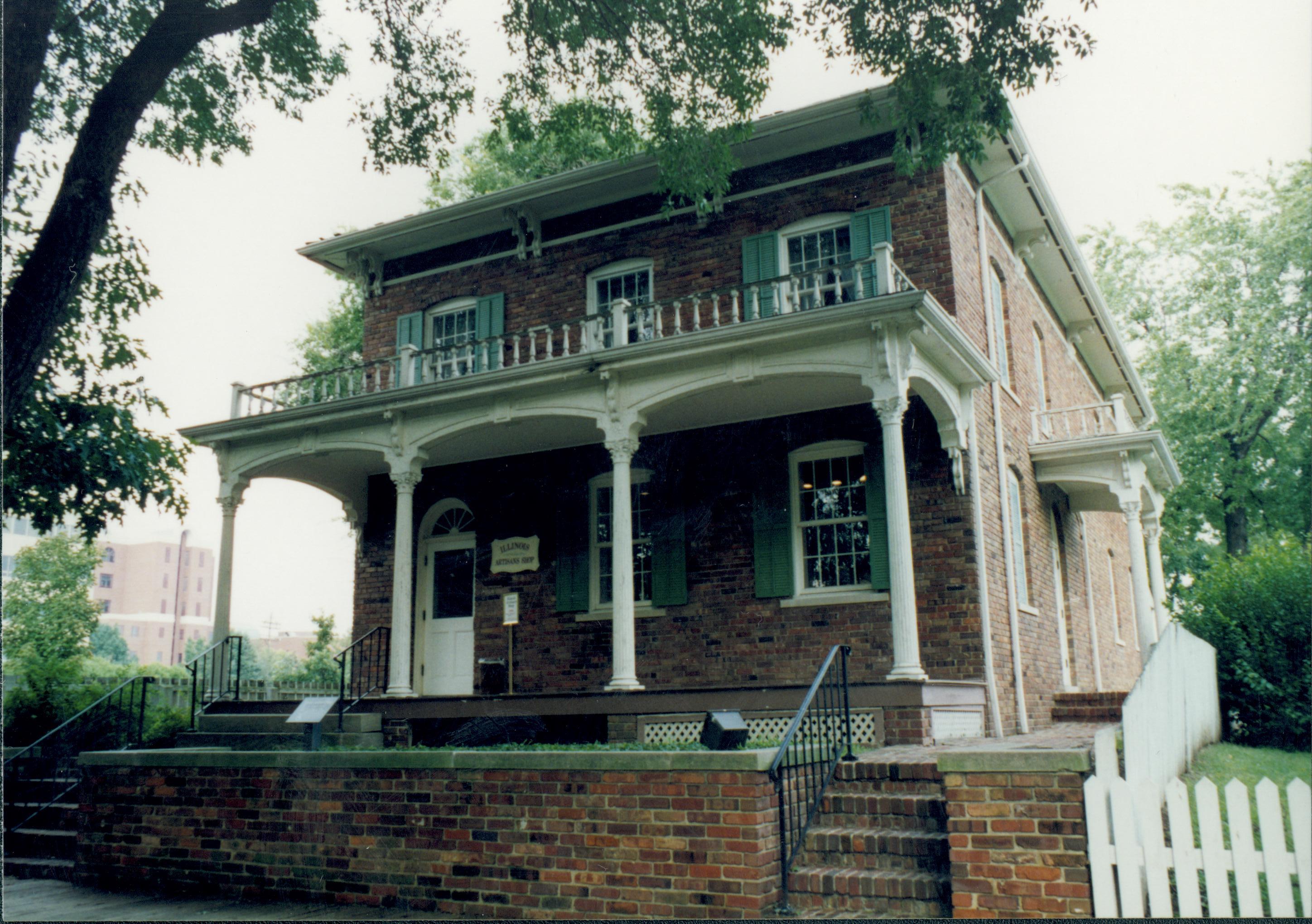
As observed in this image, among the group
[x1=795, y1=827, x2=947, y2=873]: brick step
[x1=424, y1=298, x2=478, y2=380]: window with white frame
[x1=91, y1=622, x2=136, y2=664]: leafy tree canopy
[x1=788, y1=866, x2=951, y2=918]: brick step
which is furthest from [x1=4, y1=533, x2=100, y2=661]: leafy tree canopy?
[x1=788, y1=866, x2=951, y2=918]: brick step

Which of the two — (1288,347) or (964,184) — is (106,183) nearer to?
(964,184)

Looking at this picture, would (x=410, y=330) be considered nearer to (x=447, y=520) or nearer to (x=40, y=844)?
(x=447, y=520)

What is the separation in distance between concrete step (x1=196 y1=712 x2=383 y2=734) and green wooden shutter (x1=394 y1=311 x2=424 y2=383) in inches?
240

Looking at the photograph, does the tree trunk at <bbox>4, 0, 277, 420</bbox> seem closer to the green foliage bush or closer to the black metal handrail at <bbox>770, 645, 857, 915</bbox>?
the black metal handrail at <bbox>770, 645, 857, 915</bbox>

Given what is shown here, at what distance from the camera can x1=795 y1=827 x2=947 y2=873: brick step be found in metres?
6.27

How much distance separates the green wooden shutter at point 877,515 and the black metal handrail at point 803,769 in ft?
11.9

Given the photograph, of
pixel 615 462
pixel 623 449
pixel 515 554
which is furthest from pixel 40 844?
pixel 623 449

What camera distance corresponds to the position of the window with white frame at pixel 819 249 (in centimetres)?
1286

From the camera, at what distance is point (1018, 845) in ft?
17.5

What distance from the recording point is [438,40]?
980 centimetres

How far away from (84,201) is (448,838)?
4797 millimetres

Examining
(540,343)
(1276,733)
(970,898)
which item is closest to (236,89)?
(540,343)

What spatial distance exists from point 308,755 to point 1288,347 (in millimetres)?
14734

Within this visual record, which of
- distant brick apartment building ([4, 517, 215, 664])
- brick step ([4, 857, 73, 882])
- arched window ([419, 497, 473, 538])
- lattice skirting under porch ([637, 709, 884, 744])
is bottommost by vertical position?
brick step ([4, 857, 73, 882])
